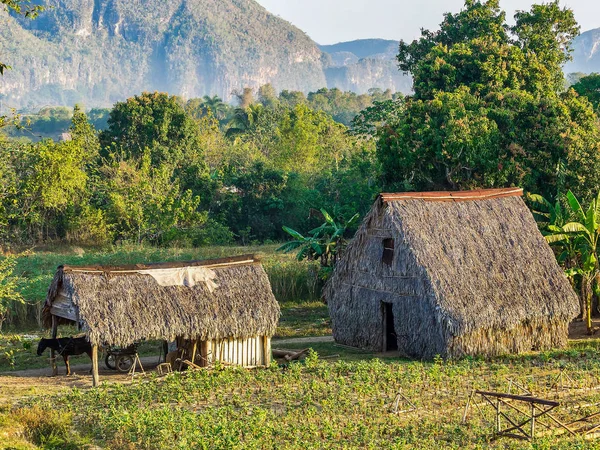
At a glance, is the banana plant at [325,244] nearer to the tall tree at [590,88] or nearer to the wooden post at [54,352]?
the wooden post at [54,352]

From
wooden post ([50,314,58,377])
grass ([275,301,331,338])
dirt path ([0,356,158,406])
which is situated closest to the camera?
dirt path ([0,356,158,406])

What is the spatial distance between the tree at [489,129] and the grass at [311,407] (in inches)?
345

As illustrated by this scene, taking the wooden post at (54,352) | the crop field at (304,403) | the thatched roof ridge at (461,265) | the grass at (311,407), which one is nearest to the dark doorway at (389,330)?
the thatched roof ridge at (461,265)

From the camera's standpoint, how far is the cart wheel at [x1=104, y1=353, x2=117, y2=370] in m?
20.5

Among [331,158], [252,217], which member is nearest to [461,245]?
[252,217]

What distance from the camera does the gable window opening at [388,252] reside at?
21.9 metres

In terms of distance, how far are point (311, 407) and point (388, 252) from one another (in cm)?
693

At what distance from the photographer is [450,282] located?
817 inches

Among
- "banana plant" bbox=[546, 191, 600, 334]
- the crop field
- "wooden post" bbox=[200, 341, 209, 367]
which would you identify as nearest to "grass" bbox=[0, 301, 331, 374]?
the crop field

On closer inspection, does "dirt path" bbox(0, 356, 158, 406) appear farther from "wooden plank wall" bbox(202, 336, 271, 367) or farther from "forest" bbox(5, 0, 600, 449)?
"wooden plank wall" bbox(202, 336, 271, 367)

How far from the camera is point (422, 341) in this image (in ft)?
68.4

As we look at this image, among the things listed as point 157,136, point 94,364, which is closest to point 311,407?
point 94,364

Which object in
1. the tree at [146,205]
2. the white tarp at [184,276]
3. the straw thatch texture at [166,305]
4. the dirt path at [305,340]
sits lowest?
the dirt path at [305,340]

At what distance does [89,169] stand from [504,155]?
22.7m
